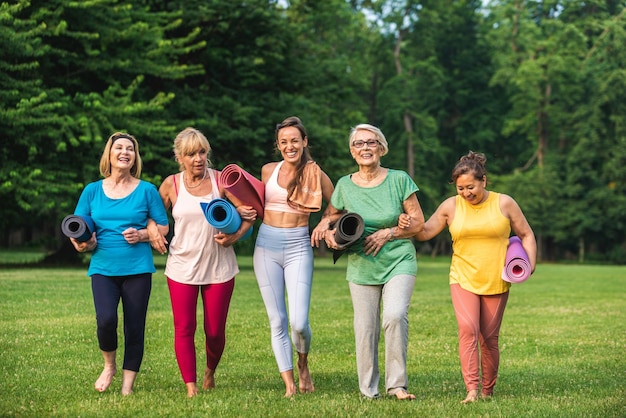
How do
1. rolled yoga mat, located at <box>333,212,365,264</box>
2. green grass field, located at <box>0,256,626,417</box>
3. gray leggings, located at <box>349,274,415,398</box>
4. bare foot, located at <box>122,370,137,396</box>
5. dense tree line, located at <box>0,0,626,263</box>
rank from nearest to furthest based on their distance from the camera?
green grass field, located at <box>0,256,626,417</box>
rolled yoga mat, located at <box>333,212,365,264</box>
gray leggings, located at <box>349,274,415,398</box>
bare foot, located at <box>122,370,137,396</box>
dense tree line, located at <box>0,0,626,263</box>

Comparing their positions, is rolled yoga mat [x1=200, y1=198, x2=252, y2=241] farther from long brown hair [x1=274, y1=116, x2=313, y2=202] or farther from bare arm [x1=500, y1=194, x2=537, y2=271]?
bare arm [x1=500, y1=194, x2=537, y2=271]

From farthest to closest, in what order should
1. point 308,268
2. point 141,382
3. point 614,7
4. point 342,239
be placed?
1. point 614,7
2. point 141,382
3. point 308,268
4. point 342,239

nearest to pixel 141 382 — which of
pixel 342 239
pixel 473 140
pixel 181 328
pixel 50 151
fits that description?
pixel 181 328

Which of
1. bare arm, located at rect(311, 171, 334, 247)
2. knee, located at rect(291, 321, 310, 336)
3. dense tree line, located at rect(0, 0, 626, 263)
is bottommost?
knee, located at rect(291, 321, 310, 336)

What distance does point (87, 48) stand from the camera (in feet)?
94.3

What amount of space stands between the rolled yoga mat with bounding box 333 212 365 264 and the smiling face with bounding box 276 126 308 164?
80 cm

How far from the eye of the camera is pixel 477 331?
26.6 ft

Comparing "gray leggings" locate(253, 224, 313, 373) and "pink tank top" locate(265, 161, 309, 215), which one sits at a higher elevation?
"pink tank top" locate(265, 161, 309, 215)

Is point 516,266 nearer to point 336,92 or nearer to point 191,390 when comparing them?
point 191,390

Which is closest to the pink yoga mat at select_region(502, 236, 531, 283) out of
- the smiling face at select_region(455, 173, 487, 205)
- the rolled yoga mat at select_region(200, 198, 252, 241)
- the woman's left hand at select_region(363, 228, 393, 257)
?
the smiling face at select_region(455, 173, 487, 205)

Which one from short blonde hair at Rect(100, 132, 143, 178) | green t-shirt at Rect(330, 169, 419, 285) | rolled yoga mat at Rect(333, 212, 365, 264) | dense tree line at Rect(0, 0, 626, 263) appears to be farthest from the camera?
Answer: dense tree line at Rect(0, 0, 626, 263)

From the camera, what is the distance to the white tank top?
27.0 ft

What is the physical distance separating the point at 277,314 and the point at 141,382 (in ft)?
5.82

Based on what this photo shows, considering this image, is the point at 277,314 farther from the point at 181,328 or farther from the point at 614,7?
the point at 614,7
